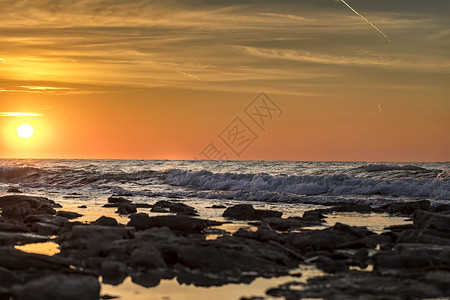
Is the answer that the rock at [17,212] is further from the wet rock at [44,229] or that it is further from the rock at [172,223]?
the rock at [172,223]

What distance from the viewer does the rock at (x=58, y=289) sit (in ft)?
23.3

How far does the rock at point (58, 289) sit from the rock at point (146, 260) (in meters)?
2.21

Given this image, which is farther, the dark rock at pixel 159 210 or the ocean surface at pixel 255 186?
the ocean surface at pixel 255 186

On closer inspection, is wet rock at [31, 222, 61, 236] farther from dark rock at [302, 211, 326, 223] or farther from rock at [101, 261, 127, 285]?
dark rock at [302, 211, 326, 223]

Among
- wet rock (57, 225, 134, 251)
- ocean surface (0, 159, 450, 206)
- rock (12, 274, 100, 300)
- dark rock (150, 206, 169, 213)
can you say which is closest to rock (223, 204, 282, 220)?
dark rock (150, 206, 169, 213)

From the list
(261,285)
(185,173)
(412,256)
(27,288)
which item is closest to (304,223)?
(412,256)

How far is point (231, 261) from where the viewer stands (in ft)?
31.9

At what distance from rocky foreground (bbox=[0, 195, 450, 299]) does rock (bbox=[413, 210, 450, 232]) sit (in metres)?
0.02

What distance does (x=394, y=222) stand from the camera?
17719 mm

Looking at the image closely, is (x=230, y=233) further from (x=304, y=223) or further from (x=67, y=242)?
(x=67, y=242)

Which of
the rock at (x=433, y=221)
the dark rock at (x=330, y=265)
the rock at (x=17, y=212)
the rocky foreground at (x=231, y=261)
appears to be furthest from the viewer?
the rock at (x=17, y=212)

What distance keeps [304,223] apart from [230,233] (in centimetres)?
280

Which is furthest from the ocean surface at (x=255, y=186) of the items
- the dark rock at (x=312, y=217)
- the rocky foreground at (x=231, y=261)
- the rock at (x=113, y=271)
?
the rock at (x=113, y=271)

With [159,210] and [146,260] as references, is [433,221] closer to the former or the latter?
[146,260]
